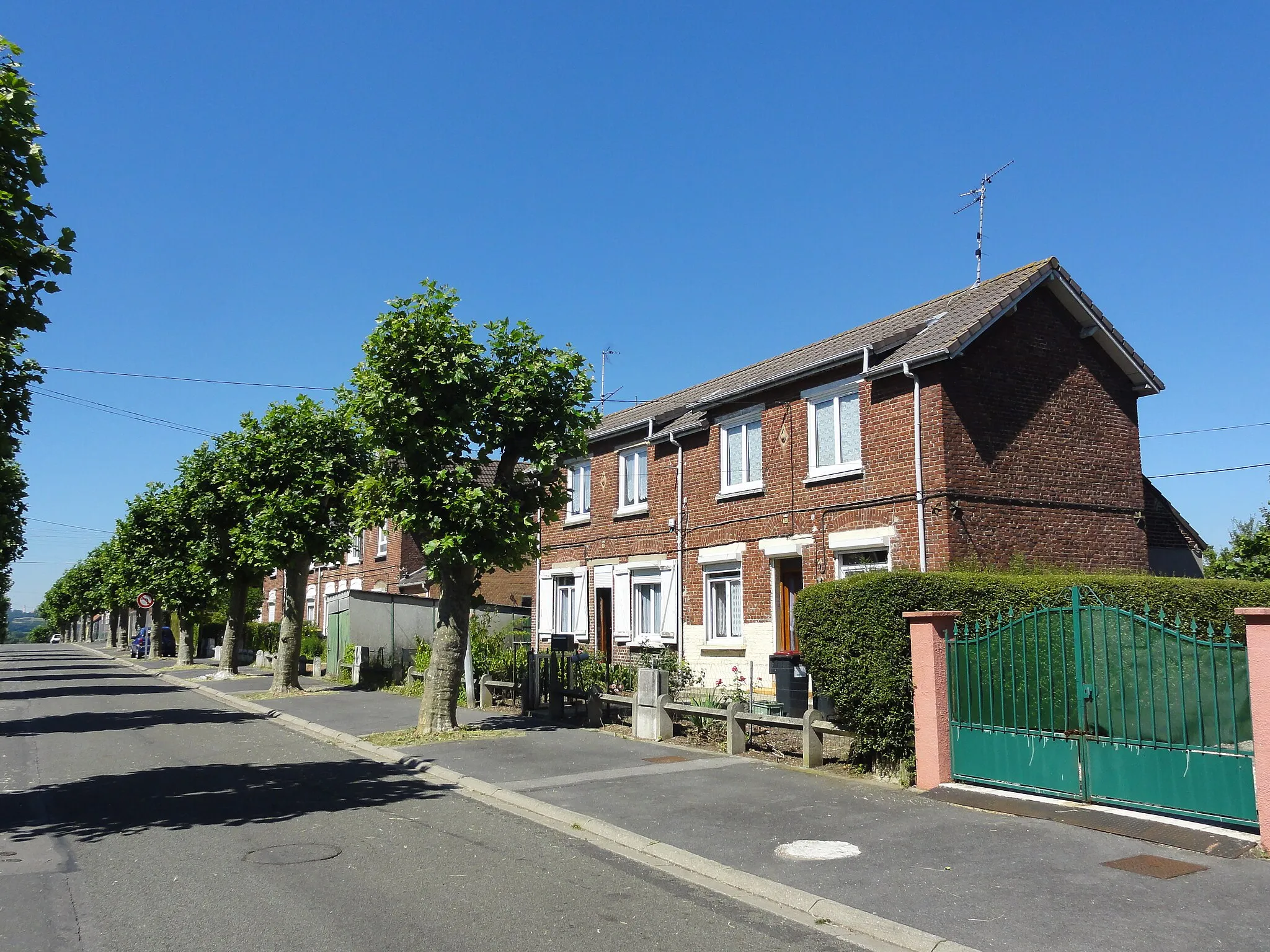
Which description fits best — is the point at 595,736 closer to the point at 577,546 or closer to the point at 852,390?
the point at 852,390

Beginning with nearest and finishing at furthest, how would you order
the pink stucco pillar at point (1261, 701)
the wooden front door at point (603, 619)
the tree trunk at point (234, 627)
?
1. the pink stucco pillar at point (1261, 701)
2. the wooden front door at point (603, 619)
3. the tree trunk at point (234, 627)

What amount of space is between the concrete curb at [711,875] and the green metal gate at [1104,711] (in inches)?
136

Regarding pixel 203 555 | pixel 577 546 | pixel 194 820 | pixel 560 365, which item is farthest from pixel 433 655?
pixel 203 555

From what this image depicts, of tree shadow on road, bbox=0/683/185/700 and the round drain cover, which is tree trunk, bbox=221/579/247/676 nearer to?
tree shadow on road, bbox=0/683/185/700

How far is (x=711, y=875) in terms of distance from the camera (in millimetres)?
7301

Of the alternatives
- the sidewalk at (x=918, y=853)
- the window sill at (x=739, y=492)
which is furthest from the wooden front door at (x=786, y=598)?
the sidewalk at (x=918, y=853)

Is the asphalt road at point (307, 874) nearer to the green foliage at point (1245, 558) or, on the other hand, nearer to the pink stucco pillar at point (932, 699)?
the pink stucco pillar at point (932, 699)

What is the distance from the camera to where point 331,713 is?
19172mm

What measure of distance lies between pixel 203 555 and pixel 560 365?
66.1 feet

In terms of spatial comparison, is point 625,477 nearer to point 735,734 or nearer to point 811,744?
point 735,734

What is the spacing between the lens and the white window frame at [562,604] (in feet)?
80.5

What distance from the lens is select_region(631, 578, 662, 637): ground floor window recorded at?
2169 centimetres

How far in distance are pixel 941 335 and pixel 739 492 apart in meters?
5.09

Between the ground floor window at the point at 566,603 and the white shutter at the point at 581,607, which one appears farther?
the ground floor window at the point at 566,603
